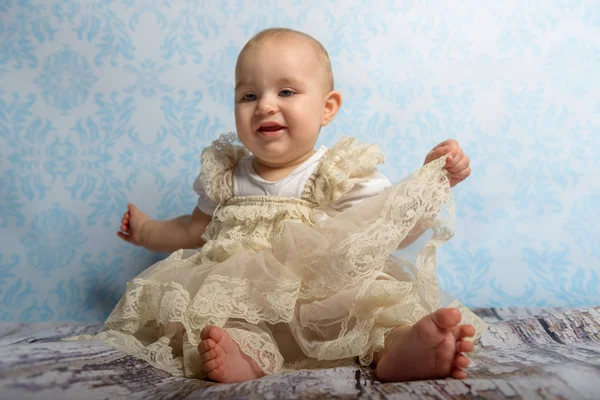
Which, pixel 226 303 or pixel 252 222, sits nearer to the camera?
pixel 226 303

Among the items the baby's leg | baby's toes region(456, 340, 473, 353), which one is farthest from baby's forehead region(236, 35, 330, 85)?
baby's toes region(456, 340, 473, 353)

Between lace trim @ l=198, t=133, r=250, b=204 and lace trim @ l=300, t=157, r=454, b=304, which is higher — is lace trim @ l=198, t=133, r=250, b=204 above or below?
above

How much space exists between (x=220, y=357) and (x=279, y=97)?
562mm

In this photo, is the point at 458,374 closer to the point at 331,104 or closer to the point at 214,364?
the point at 214,364

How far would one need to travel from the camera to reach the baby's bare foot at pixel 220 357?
31.8 inches

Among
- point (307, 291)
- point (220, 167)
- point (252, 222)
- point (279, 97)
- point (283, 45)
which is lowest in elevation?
point (307, 291)

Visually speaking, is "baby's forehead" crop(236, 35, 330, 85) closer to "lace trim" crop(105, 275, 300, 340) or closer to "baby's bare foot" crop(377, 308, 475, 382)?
"lace trim" crop(105, 275, 300, 340)

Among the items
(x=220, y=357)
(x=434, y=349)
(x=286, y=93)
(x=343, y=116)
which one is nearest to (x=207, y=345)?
A: (x=220, y=357)

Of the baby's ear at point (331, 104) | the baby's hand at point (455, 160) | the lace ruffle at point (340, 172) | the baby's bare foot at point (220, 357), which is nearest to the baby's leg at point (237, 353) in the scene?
the baby's bare foot at point (220, 357)

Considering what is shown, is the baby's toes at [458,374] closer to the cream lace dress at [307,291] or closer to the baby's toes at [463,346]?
the baby's toes at [463,346]

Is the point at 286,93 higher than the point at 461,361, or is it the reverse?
the point at 286,93

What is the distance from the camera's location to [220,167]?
4.09ft

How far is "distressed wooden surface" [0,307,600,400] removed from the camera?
67cm

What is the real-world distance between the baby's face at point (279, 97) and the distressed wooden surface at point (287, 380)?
49 cm
